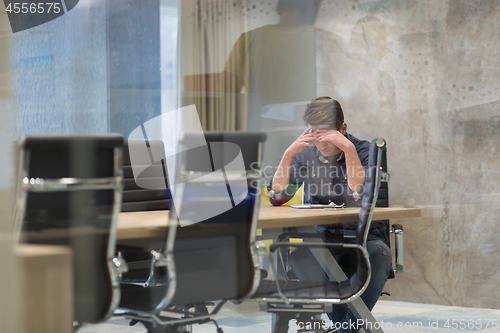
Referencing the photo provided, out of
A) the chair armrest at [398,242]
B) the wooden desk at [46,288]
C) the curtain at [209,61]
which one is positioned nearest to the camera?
the wooden desk at [46,288]

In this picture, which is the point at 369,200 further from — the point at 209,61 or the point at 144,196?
the point at 144,196

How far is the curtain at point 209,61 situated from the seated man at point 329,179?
419mm

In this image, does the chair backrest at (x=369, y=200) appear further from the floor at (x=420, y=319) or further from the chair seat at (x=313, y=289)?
the floor at (x=420, y=319)

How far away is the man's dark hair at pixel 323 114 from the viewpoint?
263 cm

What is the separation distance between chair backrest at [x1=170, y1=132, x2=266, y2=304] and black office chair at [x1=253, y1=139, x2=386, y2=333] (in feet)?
0.82

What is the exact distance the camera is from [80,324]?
1.40 metres

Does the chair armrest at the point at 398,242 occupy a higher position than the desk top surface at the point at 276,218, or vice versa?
the desk top surface at the point at 276,218

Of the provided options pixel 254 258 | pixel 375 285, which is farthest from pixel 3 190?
pixel 375 285

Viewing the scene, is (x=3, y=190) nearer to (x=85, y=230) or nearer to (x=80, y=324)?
(x=85, y=230)

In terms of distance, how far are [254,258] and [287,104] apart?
1.01 metres

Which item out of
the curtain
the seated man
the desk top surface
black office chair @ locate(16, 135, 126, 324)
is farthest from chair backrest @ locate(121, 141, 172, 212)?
black office chair @ locate(16, 135, 126, 324)

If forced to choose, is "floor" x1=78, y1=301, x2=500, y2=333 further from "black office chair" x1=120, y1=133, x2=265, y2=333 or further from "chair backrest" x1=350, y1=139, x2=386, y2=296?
"black office chair" x1=120, y1=133, x2=265, y2=333

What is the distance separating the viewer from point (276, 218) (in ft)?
6.43

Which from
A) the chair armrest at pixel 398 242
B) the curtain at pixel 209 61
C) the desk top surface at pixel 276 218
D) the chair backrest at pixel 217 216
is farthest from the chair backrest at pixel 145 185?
the chair armrest at pixel 398 242
